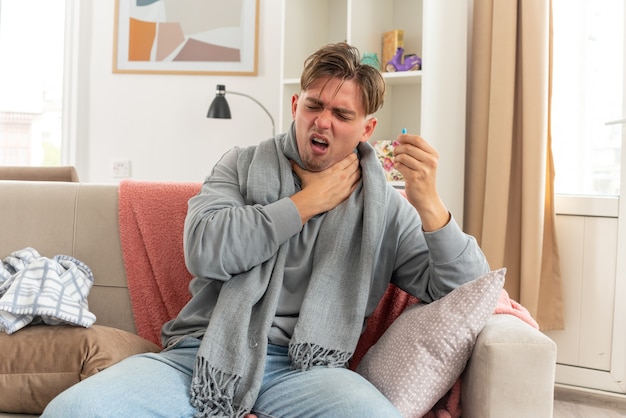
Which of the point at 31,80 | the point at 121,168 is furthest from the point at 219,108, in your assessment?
the point at 31,80

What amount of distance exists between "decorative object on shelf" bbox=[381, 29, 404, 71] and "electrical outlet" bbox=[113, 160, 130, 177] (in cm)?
144

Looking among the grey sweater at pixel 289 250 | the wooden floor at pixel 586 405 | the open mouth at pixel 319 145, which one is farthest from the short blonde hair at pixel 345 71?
the wooden floor at pixel 586 405

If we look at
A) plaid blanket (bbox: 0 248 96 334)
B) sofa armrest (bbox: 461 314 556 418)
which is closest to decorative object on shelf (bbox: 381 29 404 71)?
plaid blanket (bbox: 0 248 96 334)

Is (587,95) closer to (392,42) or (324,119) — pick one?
(392,42)

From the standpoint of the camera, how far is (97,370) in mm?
1511

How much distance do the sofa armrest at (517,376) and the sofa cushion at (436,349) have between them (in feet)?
0.24

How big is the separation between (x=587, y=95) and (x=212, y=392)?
205 centimetres

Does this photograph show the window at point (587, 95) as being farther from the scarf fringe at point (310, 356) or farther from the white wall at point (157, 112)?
the scarf fringe at point (310, 356)

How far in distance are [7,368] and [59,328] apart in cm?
14

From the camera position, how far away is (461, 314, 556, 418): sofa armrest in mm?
1332

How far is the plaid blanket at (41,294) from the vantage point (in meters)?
1.60

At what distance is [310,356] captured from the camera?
4.90 feet

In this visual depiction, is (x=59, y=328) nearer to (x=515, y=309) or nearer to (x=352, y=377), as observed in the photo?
(x=352, y=377)

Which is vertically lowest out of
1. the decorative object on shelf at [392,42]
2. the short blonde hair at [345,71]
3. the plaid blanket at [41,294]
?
the plaid blanket at [41,294]
